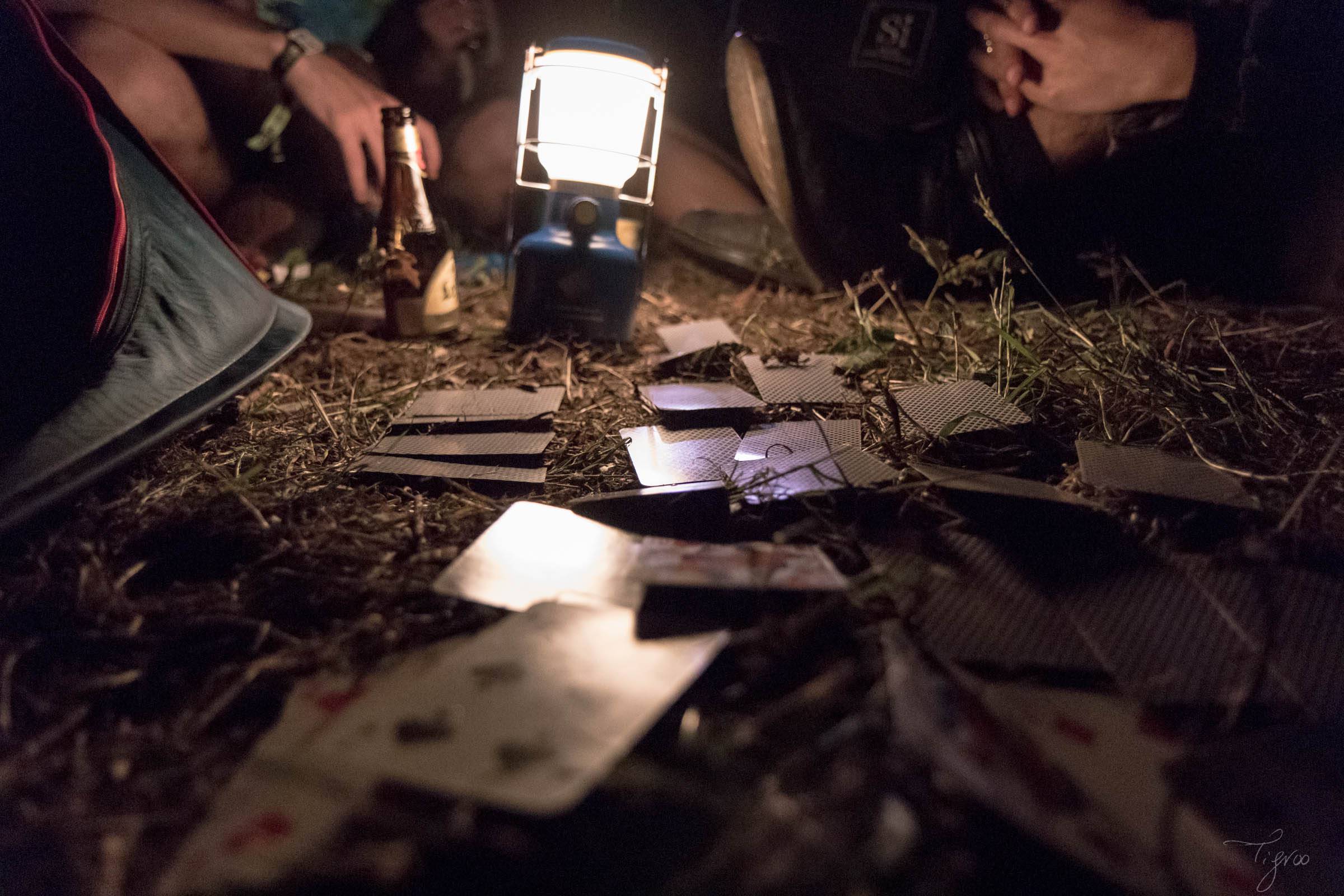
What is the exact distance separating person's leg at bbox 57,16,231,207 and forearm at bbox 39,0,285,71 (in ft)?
0.12

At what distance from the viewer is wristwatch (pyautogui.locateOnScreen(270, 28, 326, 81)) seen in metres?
2.77

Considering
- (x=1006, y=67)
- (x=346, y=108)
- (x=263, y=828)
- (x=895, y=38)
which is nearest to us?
(x=263, y=828)

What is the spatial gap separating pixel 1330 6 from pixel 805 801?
267 centimetres

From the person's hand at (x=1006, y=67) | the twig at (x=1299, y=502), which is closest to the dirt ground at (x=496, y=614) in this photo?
the twig at (x=1299, y=502)

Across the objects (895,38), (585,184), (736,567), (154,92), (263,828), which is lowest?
(263,828)

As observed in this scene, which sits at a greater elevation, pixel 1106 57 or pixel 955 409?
pixel 1106 57

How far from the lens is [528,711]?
33.2 inches

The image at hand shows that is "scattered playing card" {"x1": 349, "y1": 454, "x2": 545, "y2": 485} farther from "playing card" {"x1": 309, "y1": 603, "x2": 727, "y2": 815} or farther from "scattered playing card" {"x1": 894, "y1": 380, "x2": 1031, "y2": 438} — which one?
"scattered playing card" {"x1": 894, "y1": 380, "x2": 1031, "y2": 438}

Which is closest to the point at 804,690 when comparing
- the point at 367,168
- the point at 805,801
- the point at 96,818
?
the point at 805,801

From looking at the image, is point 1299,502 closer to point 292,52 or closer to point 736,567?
point 736,567

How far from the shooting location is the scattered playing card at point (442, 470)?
1.51 meters

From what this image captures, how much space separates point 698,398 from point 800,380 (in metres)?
0.33

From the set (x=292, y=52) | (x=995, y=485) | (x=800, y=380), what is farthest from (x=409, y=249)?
(x=995, y=485)

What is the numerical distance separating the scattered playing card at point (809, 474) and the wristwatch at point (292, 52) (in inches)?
98.2
